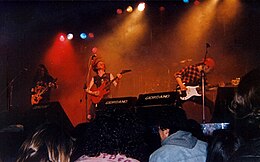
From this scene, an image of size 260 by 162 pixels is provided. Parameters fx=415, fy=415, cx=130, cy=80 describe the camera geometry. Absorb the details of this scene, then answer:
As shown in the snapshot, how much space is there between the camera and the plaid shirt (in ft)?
20.1

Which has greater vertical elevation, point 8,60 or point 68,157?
point 8,60

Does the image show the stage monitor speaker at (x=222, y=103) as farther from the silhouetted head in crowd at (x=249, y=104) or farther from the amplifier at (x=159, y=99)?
the silhouetted head in crowd at (x=249, y=104)

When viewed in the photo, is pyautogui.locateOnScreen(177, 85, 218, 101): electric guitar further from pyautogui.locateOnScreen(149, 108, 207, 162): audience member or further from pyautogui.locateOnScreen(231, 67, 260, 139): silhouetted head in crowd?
pyautogui.locateOnScreen(231, 67, 260, 139): silhouetted head in crowd

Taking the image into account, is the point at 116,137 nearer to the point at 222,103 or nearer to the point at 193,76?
the point at 222,103

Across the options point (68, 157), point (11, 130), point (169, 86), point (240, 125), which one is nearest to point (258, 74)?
point (240, 125)

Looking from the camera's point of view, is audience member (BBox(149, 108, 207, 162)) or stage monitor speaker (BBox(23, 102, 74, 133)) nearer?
audience member (BBox(149, 108, 207, 162))

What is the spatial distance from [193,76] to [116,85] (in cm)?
134

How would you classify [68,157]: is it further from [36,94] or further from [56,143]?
[36,94]

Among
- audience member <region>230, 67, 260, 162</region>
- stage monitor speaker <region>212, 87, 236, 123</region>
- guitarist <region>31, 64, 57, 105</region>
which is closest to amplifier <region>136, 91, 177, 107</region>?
stage monitor speaker <region>212, 87, 236, 123</region>

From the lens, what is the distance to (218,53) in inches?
262

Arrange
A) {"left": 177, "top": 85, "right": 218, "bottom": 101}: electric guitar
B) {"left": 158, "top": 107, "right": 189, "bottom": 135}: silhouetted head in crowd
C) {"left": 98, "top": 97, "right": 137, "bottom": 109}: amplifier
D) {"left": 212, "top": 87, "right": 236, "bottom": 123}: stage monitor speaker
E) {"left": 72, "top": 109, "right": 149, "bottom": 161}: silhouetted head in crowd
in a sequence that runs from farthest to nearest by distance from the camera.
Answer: {"left": 177, "top": 85, "right": 218, "bottom": 101}: electric guitar, {"left": 98, "top": 97, "right": 137, "bottom": 109}: amplifier, {"left": 212, "top": 87, "right": 236, "bottom": 123}: stage monitor speaker, {"left": 158, "top": 107, "right": 189, "bottom": 135}: silhouetted head in crowd, {"left": 72, "top": 109, "right": 149, "bottom": 161}: silhouetted head in crowd

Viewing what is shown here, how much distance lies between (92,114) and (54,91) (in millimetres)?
818

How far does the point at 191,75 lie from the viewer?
20.4 feet

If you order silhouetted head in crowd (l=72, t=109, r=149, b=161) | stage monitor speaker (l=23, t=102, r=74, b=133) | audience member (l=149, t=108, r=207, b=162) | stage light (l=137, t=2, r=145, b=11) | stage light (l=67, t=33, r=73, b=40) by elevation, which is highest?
stage light (l=137, t=2, r=145, b=11)
